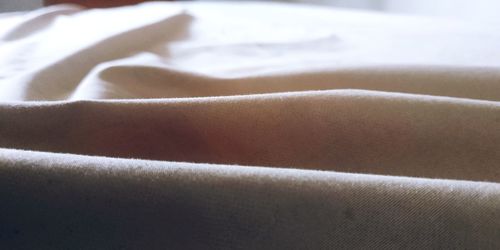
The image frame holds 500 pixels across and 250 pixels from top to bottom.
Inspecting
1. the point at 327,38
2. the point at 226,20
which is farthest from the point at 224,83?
the point at 226,20

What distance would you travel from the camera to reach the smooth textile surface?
287mm

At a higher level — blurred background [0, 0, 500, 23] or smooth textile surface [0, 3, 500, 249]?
smooth textile surface [0, 3, 500, 249]

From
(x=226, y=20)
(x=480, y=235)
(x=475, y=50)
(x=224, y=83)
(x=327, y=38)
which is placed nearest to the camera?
(x=480, y=235)

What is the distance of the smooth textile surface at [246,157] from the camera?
287mm

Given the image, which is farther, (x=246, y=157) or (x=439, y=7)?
(x=439, y=7)

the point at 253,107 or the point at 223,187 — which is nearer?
the point at 223,187

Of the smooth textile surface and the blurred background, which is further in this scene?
the blurred background

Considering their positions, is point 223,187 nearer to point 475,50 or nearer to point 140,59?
point 140,59

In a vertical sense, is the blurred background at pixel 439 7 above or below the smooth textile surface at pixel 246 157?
below

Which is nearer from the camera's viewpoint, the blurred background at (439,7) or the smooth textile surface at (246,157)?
the smooth textile surface at (246,157)

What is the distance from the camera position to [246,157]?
1.32 ft

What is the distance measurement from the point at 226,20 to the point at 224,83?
0.63 m

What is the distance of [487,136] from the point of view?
40 centimetres

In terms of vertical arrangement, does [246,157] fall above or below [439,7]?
above
